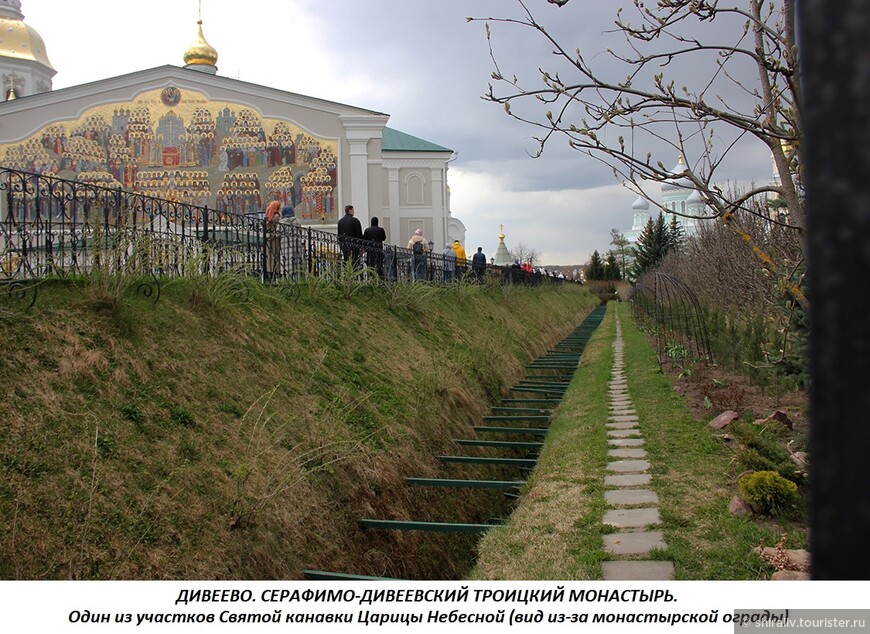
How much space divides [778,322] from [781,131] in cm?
710

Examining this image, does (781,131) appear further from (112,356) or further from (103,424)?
(112,356)

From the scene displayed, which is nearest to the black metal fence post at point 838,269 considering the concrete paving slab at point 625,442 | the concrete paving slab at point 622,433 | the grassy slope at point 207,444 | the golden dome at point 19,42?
the grassy slope at point 207,444

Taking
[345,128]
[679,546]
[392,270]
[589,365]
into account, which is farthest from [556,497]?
[345,128]

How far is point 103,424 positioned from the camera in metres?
4.89

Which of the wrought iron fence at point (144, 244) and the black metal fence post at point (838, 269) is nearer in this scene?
the black metal fence post at point (838, 269)

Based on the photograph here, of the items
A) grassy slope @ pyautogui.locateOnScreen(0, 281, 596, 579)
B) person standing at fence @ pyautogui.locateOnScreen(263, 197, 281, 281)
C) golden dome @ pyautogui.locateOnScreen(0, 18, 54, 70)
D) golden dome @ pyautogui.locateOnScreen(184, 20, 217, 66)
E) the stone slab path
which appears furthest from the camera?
golden dome @ pyautogui.locateOnScreen(0, 18, 54, 70)

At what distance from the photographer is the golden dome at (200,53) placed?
142ft

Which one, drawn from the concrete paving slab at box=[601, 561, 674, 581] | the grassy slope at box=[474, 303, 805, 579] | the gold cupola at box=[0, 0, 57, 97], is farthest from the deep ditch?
the gold cupola at box=[0, 0, 57, 97]

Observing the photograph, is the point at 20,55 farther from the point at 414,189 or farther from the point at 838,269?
the point at 838,269

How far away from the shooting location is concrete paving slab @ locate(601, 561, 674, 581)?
4434mm

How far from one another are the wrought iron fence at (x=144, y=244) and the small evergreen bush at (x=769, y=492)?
502cm

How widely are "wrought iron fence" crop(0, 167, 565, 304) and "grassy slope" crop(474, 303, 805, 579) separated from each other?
12.5 feet

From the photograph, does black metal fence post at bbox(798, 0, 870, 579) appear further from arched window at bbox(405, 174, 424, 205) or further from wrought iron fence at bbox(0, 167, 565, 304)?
arched window at bbox(405, 174, 424, 205)

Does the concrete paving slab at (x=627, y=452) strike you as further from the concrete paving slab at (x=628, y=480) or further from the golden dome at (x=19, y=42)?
the golden dome at (x=19, y=42)
